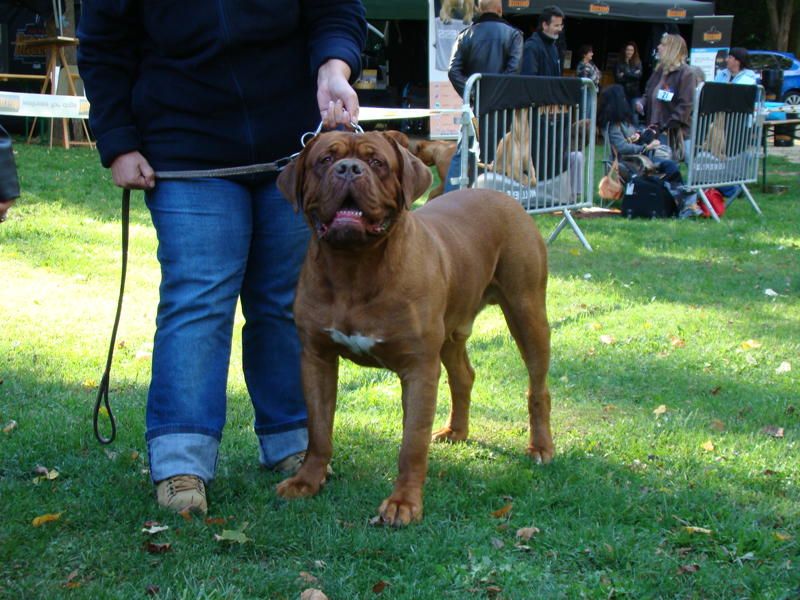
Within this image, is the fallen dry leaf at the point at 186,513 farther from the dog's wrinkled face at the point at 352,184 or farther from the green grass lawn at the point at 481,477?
the dog's wrinkled face at the point at 352,184

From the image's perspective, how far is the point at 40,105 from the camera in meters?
7.52

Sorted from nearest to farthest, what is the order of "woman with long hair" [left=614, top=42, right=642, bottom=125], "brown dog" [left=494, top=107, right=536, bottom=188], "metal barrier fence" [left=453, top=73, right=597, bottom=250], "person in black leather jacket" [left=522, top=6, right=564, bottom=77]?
1. "metal barrier fence" [left=453, top=73, right=597, bottom=250]
2. "brown dog" [left=494, top=107, right=536, bottom=188]
3. "person in black leather jacket" [left=522, top=6, right=564, bottom=77]
4. "woman with long hair" [left=614, top=42, right=642, bottom=125]

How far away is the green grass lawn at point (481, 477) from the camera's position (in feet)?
9.16

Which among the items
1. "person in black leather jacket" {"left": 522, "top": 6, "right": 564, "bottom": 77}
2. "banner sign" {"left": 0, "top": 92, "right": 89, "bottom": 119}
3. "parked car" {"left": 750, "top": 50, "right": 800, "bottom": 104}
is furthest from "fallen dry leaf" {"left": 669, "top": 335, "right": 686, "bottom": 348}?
"parked car" {"left": 750, "top": 50, "right": 800, "bottom": 104}

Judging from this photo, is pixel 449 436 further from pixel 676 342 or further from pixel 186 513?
pixel 676 342

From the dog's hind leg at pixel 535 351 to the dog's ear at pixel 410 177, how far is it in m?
0.94

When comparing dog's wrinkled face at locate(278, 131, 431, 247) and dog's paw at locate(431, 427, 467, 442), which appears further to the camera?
dog's paw at locate(431, 427, 467, 442)

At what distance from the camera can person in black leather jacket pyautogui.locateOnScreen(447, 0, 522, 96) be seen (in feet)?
34.1

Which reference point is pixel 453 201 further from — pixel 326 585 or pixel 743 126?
pixel 743 126

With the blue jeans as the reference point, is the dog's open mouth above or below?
above

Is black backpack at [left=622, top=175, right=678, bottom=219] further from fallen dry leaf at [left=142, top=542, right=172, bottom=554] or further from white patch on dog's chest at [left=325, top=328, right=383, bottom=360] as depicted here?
fallen dry leaf at [left=142, top=542, right=172, bottom=554]

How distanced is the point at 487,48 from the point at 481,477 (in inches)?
303

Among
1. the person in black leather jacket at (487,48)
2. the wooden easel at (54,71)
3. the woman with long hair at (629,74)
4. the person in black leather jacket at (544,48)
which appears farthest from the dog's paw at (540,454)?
the woman with long hair at (629,74)

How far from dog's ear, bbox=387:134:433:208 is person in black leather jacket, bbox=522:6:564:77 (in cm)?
831
